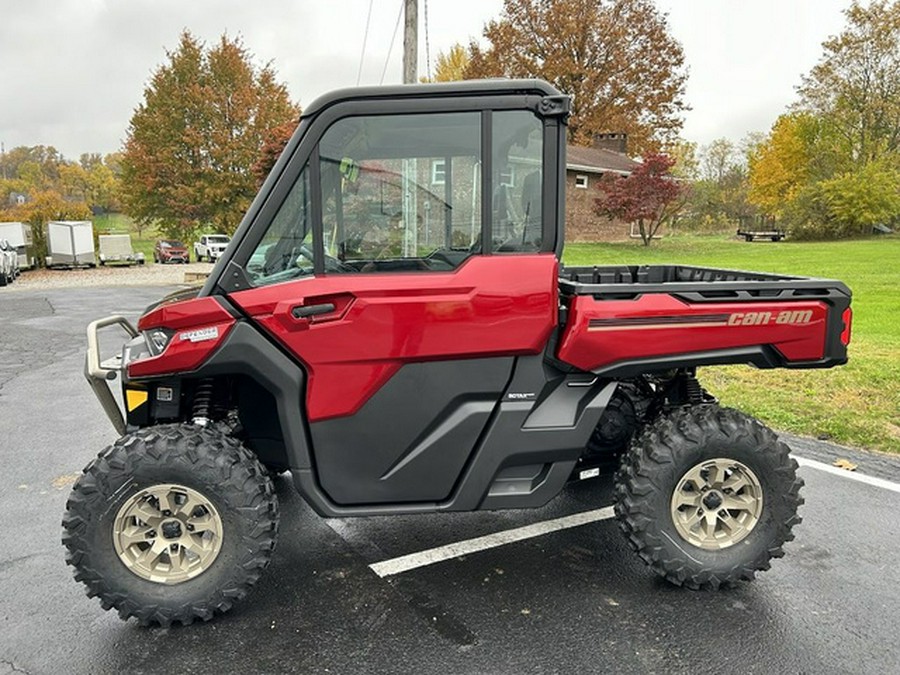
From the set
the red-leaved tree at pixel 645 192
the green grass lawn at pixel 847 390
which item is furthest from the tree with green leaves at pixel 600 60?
the green grass lawn at pixel 847 390

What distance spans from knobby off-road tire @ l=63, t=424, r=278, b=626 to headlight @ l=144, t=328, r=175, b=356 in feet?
1.13

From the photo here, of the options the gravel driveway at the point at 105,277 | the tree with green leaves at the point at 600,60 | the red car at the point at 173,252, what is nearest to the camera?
the gravel driveway at the point at 105,277

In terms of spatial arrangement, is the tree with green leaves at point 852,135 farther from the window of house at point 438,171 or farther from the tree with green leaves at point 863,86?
the window of house at point 438,171

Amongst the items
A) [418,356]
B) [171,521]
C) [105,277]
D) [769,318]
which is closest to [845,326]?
[769,318]

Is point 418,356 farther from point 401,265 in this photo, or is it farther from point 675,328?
point 675,328

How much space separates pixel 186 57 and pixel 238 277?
106 feet

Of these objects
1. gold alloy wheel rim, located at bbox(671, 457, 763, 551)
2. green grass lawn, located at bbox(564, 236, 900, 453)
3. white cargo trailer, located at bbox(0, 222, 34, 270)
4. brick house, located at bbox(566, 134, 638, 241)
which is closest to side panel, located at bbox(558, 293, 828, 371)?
gold alloy wheel rim, located at bbox(671, 457, 763, 551)

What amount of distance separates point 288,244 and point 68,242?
31709 mm

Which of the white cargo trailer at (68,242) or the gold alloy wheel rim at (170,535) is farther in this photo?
the white cargo trailer at (68,242)

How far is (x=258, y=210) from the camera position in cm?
272

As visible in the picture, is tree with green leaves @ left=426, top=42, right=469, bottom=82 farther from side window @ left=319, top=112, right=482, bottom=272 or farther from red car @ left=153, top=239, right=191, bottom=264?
side window @ left=319, top=112, right=482, bottom=272

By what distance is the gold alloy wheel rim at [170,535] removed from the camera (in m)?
2.81

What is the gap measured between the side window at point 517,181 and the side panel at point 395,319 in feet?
0.32

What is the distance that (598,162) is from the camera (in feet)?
107
